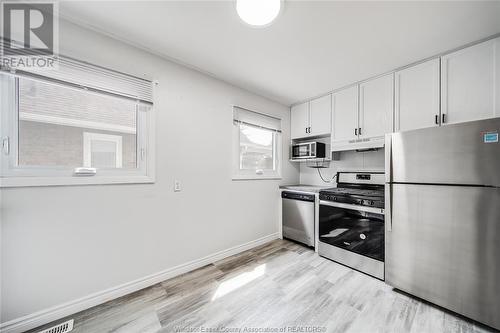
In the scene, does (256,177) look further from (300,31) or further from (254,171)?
(300,31)

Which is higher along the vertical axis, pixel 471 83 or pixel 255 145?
pixel 471 83

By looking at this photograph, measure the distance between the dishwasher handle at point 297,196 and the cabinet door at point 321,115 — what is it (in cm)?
105

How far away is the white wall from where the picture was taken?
135 centimetres

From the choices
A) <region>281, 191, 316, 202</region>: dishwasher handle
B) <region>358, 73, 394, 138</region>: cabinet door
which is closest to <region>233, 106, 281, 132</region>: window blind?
<region>281, 191, 316, 202</region>: dishwasher handle

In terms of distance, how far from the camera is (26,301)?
53.0 inches

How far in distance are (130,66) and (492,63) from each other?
11.0 feet

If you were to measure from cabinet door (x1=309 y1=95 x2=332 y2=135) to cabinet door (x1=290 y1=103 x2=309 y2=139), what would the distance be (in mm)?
97

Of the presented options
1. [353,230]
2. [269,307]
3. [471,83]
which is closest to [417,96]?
[471,83]

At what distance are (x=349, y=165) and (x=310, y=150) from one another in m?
0.65

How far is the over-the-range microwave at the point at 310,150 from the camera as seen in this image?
2943 mm

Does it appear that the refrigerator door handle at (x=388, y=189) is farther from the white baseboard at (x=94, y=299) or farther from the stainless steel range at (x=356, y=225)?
the white baseboard at (x=94, y=299)

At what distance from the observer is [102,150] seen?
5.51 ft

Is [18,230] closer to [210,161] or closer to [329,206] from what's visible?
[210,161]
